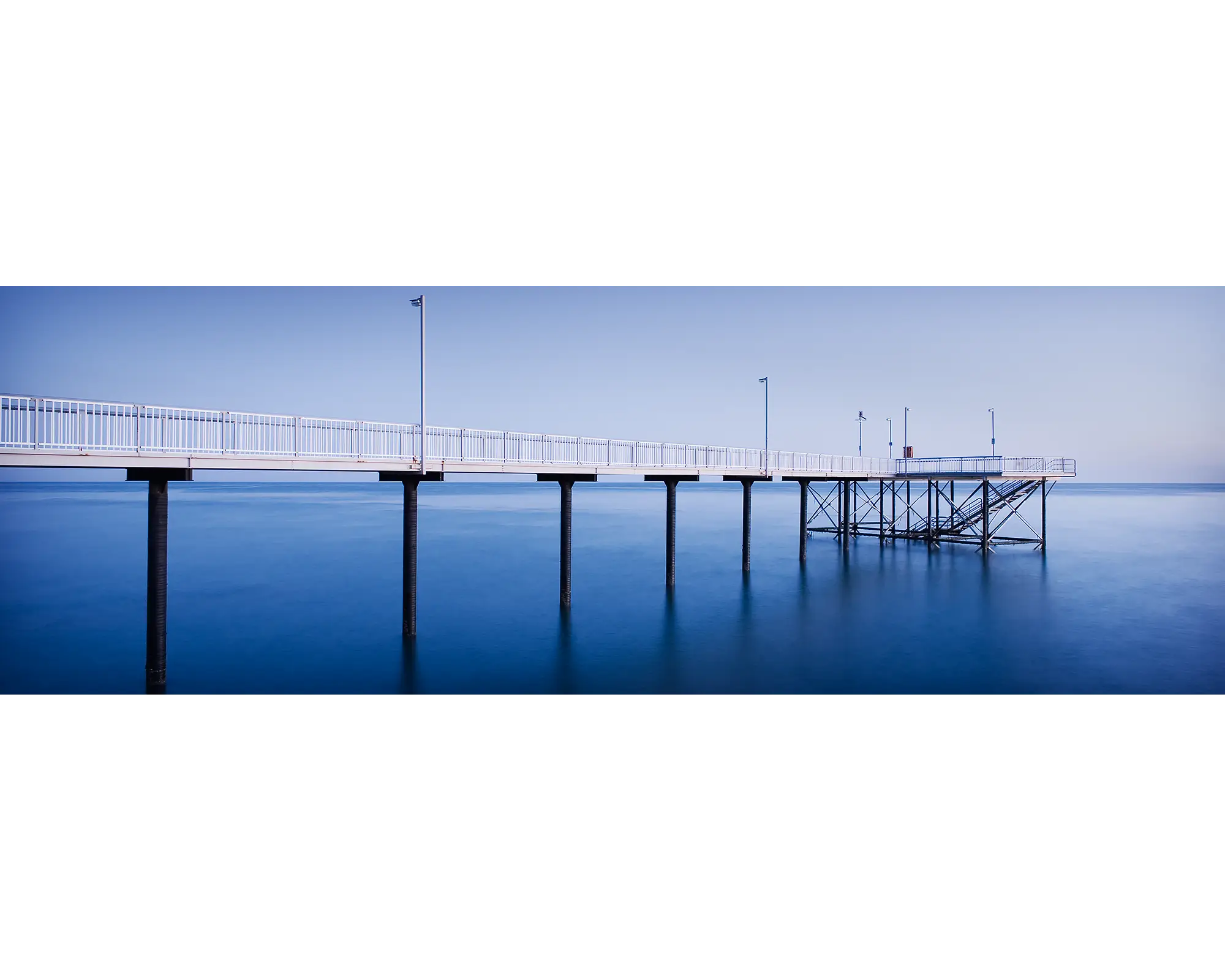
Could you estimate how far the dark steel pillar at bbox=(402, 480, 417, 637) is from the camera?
13625mm

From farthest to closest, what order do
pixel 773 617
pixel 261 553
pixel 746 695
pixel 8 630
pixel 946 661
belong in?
1. pixel 261 553
2. pixel 773 617
3. pixel 8 630
4. pixel 946 661
5. pixel 746 695

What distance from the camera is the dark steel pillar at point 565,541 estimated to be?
1717 cm

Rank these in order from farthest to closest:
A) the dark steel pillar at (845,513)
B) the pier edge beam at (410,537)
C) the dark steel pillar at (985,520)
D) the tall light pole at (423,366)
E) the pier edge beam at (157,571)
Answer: the dark steel pillar at (845,513) < the dark steel pillar at (985,520) < the pier edge beam at (410,537) < the tall light pole at (423,366) < the pier edge beam at (157,571)

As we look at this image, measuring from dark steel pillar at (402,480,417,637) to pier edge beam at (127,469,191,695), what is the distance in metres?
4.30

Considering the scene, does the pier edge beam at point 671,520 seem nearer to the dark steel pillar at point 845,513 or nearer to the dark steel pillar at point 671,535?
the dark steel pillar at point 671,535

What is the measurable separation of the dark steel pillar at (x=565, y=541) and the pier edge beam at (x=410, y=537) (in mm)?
4247

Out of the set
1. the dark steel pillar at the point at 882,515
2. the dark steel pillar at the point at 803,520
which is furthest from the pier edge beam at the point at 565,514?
the dark steel pillar at the point at 882,515

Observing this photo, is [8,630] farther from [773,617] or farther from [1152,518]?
[1152,518]

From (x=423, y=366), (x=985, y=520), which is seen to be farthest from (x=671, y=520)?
(x=985, y=520)

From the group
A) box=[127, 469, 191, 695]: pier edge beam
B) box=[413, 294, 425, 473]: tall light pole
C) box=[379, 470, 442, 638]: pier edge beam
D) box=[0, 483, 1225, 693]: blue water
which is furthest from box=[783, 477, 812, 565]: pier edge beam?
box=[127, 469, 191, 695]: pier edge beam

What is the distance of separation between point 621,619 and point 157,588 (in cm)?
1128

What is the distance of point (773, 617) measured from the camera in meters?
18.1

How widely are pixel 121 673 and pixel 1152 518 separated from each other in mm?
79074

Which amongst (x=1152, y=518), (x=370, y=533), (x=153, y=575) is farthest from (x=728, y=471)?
(x=1152, y=518)
